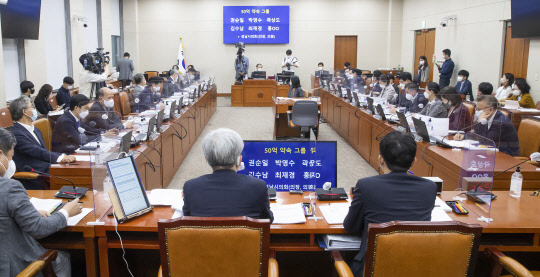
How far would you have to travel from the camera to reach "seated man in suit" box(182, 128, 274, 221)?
195 centimetres

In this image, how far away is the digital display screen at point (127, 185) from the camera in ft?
7.45

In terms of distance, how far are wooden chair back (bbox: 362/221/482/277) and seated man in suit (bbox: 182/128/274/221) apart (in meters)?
0.53

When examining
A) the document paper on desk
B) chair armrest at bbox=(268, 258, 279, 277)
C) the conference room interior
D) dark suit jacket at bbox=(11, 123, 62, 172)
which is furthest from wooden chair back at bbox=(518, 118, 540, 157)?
dark suit jacket at bbox=(11, 123, 62, 172)

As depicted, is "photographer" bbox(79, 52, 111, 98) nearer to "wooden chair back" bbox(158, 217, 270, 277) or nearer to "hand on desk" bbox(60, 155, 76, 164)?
"hand on desk" bbox(60, 155, 76, 164)

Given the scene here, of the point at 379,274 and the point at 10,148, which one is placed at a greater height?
Result: the point at 10,148

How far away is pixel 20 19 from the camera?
7.03m

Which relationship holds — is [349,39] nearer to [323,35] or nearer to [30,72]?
[323,35]

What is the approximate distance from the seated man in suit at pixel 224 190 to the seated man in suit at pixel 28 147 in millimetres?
1989

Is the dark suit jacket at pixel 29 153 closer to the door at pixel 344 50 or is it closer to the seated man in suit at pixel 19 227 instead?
the seated man in suit at pixel 19 227

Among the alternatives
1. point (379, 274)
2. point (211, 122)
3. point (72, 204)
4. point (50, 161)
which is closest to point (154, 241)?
point (72, 204)

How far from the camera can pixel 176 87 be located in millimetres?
8211

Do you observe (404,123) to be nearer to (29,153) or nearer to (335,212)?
(335,212)

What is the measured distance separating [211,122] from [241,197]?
25.5 feet

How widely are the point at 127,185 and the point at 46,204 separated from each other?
554 mm
